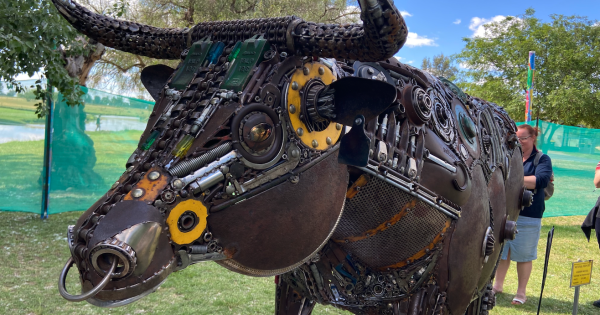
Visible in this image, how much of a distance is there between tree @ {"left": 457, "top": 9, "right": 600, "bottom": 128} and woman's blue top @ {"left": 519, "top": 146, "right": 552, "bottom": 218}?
12.9 m

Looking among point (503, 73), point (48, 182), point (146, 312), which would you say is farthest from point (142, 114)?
point (503, 73)

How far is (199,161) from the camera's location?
1.55 meters

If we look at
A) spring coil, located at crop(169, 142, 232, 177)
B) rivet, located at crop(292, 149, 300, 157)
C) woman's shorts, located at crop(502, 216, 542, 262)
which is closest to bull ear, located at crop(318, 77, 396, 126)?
rivet, located at crop(292, 149, 300, 157)

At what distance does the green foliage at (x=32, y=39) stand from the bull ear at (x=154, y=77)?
402 centimetres

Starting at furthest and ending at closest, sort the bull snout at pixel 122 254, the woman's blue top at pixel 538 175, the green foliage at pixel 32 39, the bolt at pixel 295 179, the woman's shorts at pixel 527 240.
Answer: the woman's shorts at pixel 527 240 → the green foliage at pixel 32 39 → the woman's blue top at pixel 538 175 → the bolt at pixel 295 179 → the bull snout at pixel 122 254

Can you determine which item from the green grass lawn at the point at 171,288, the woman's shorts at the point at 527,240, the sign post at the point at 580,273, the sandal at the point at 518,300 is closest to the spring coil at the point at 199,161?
the green grass lawn at the point at 171,288

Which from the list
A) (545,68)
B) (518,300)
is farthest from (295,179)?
(545,68)

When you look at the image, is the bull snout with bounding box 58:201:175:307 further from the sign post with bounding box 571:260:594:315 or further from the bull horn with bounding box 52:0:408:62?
the sign post with bounding box 571:260:594:315

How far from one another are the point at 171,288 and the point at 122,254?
186 inches

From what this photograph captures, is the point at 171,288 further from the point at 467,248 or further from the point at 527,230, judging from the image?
the point at 527,230

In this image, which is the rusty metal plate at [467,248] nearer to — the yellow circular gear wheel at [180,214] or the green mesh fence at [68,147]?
the yellow circular gear wheel at [180,214]

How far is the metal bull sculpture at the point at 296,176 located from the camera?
1.48 metres

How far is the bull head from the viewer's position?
143cm

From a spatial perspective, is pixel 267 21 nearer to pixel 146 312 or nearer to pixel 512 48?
pixel 146 312
